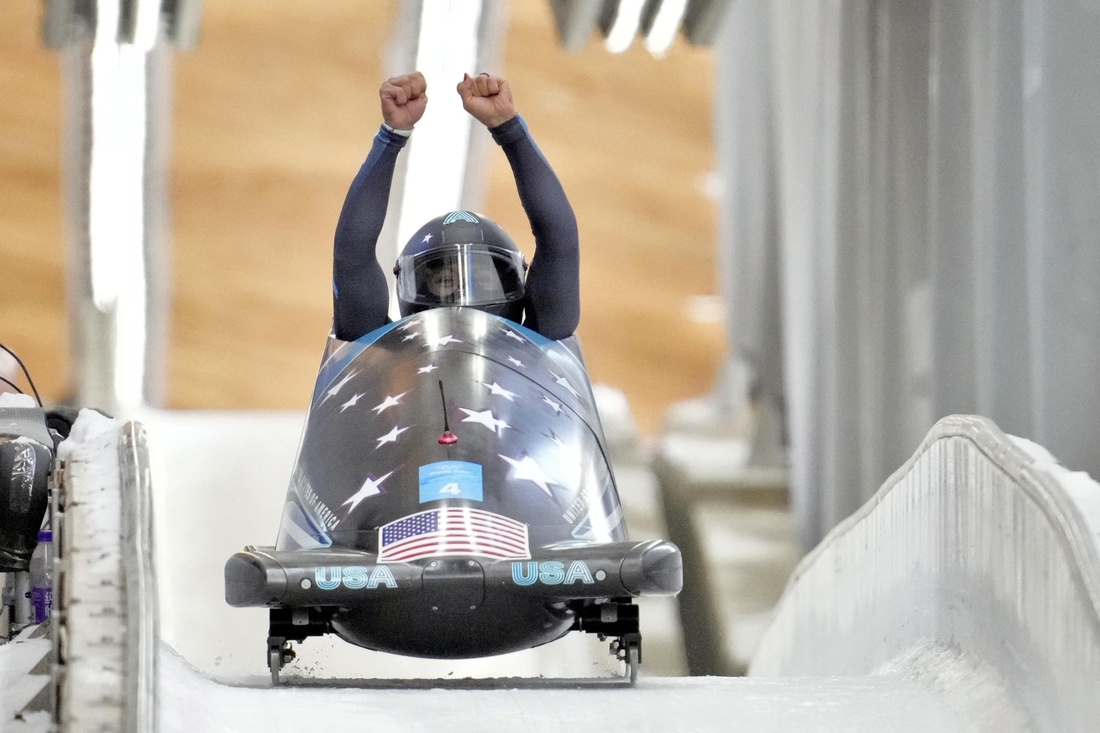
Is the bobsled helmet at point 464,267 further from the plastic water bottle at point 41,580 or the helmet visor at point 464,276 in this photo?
the plastic water bottle at point 41,580

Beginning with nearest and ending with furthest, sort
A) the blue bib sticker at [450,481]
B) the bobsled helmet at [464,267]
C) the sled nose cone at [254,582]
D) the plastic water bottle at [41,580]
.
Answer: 1. the sled nose cone at [254,582]
2. the plastic water bottle at [41,580]
3. the blue bib sticker at [450,481]
4. the bobsled helmet at [464,267]

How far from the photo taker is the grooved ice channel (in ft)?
4.82

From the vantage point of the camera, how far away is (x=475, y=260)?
7.94ft

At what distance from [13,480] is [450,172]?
3.55 meters

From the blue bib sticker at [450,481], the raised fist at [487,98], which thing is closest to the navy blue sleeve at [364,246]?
the raised fist at [487,98]

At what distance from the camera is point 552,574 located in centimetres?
166

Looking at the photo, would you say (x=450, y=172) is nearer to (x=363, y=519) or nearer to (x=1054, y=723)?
(x=363, y=519)

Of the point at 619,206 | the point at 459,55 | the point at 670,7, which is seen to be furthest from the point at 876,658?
the point at 619,206

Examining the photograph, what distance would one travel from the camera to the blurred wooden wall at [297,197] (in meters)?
6.57

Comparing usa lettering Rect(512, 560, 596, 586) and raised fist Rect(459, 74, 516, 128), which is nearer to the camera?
usa lettering Rect(512, 560, 596, 586)

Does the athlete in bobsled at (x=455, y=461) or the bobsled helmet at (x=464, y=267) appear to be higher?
the bobsled helmet at (x=464, y=267)

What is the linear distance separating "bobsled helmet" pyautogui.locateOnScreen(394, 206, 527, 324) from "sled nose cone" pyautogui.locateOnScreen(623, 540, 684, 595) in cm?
87

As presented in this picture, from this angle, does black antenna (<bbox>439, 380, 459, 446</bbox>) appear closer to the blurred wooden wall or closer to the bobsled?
the bobsled

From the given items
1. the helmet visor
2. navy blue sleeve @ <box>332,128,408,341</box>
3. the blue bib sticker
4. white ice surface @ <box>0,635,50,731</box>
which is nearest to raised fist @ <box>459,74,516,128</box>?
navy blue sleeve @ <box>332,128,408,341</box>
